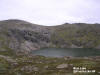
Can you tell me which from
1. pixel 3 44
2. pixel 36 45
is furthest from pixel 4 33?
pixel 36 45

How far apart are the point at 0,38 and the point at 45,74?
142 meters

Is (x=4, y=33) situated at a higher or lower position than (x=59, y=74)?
higher

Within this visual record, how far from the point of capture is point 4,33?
602ft

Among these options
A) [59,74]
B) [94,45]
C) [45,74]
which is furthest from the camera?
[94,45]

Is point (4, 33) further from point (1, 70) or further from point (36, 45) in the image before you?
point (1, 70)

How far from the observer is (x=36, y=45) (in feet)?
645

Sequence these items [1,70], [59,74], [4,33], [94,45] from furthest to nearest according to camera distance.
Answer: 1. [94,45]
2. [4,33]
3. [1,70]
4. [59,74]

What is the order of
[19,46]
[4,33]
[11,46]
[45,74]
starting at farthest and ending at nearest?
[4,33] → [19,46] → [11,46] → [45,74]

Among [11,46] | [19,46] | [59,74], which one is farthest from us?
[19,46]

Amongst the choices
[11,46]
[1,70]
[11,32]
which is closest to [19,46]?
[11,46]

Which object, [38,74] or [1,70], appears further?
[1,70]

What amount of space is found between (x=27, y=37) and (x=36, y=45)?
19528 mm

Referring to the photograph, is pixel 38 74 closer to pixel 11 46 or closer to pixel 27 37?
pixel 11 46

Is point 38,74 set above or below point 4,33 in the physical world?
below
